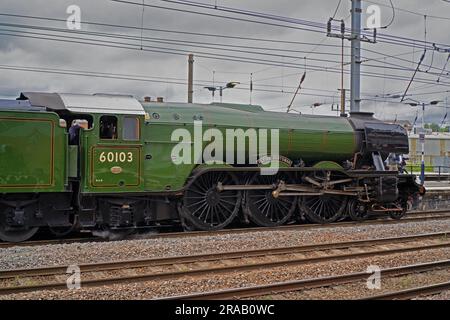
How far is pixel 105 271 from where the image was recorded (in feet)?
28.7

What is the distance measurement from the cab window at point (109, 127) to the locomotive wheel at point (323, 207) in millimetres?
5662

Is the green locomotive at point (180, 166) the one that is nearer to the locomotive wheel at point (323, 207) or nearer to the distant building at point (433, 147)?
the locomotive wheel at point (323, 207)

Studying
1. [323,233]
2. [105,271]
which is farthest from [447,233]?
[105,271]

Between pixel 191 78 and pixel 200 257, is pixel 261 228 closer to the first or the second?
pixel 200 257

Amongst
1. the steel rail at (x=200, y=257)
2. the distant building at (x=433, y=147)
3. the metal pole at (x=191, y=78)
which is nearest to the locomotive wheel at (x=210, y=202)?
the steel rail at (x=200, y=257)

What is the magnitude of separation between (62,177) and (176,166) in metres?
2.64

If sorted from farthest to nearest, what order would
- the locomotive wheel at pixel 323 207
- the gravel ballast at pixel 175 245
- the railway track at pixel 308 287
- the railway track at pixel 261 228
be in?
the locomotive wheel at pixel 323 207 < the railway track at pixel 261 228 < the gravel ballast at pixel 175 245 < the railway track at pixel 308 287

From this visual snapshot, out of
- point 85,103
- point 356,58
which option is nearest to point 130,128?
point 85,103

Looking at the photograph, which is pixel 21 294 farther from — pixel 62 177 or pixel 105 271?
pixel 62 177

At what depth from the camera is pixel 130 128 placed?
1167cm

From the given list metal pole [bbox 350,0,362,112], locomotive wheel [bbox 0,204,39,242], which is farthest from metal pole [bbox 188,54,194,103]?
locomotive wheel [bbox 0,204,39,242]

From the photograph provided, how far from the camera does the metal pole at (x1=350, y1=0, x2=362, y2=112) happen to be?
17.9 m

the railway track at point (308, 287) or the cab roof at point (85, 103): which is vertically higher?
the cab roof at point (85, 103)

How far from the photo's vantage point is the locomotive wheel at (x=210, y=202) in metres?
12.8
